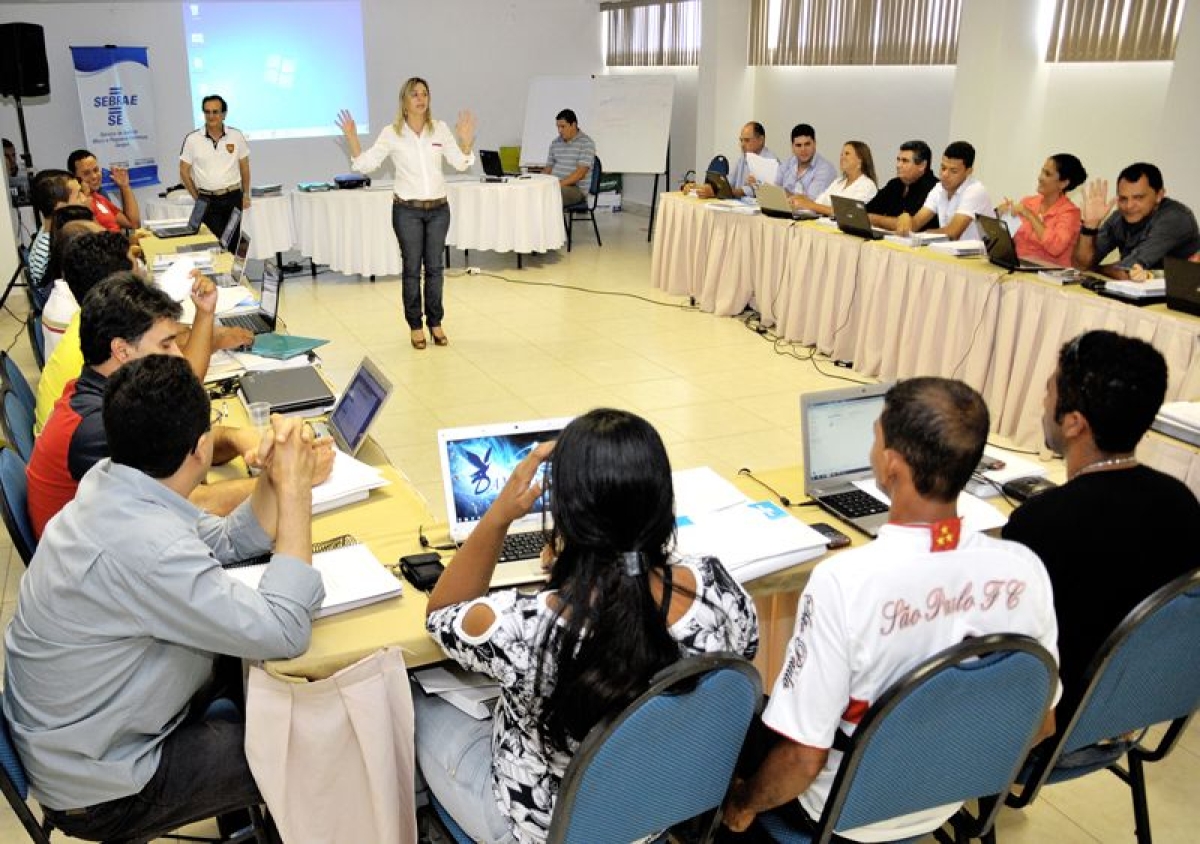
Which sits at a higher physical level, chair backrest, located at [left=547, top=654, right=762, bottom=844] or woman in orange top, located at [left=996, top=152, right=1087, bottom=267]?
woman in orange top, located at [left=996, top=152, right=1087, bottom=267]

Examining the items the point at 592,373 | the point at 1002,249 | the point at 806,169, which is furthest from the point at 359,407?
the point at 806,169

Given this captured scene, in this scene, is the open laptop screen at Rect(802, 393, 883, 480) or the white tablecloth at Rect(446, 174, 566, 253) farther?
the white tablecloth at Rect(446, 174, 566, 253)

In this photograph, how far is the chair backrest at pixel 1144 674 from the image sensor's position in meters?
1.59

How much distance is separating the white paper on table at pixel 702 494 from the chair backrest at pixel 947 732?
0.85 m

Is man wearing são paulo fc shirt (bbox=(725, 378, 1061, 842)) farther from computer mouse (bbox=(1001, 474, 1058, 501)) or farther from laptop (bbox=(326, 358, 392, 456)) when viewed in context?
laptop (bbox=(326, 358, 392, 456))

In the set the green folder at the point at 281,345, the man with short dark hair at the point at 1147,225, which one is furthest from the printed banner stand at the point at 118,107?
the man with short dark hair at the point at 1147,225

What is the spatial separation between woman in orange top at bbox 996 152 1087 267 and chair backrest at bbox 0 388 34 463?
4458 millimetres

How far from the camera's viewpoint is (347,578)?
197cm

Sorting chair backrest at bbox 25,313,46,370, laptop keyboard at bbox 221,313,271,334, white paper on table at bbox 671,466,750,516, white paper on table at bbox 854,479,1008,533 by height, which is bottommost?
chair backrest at bbox 25,313,46,370

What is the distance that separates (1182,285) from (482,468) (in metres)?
3.11

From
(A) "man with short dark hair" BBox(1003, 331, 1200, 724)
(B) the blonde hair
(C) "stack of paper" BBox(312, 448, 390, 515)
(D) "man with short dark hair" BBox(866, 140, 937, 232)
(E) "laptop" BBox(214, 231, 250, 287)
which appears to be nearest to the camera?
(A) "man with short dark hair" BBox(1003, 331, 1200, 724)

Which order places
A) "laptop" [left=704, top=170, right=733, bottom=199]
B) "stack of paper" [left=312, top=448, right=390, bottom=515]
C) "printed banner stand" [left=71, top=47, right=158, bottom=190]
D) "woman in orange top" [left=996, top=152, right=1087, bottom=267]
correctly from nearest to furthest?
1. "stack of paper" [left=312, top=448, right=390, bottom=515]
2. "woman in orange top" [left=996, top=152, right=1087, bottom=267]
3. "laptop" [left=704, top=170, right=733, bottom=199]
4. "printed banner stand" [left=71, top=47, right=158, bottom=190]

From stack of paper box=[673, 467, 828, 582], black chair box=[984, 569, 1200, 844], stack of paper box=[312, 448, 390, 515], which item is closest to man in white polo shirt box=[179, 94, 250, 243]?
stack of paper box=[312, 448, 390, 515]

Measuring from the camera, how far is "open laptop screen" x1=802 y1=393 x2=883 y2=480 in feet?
7.89
